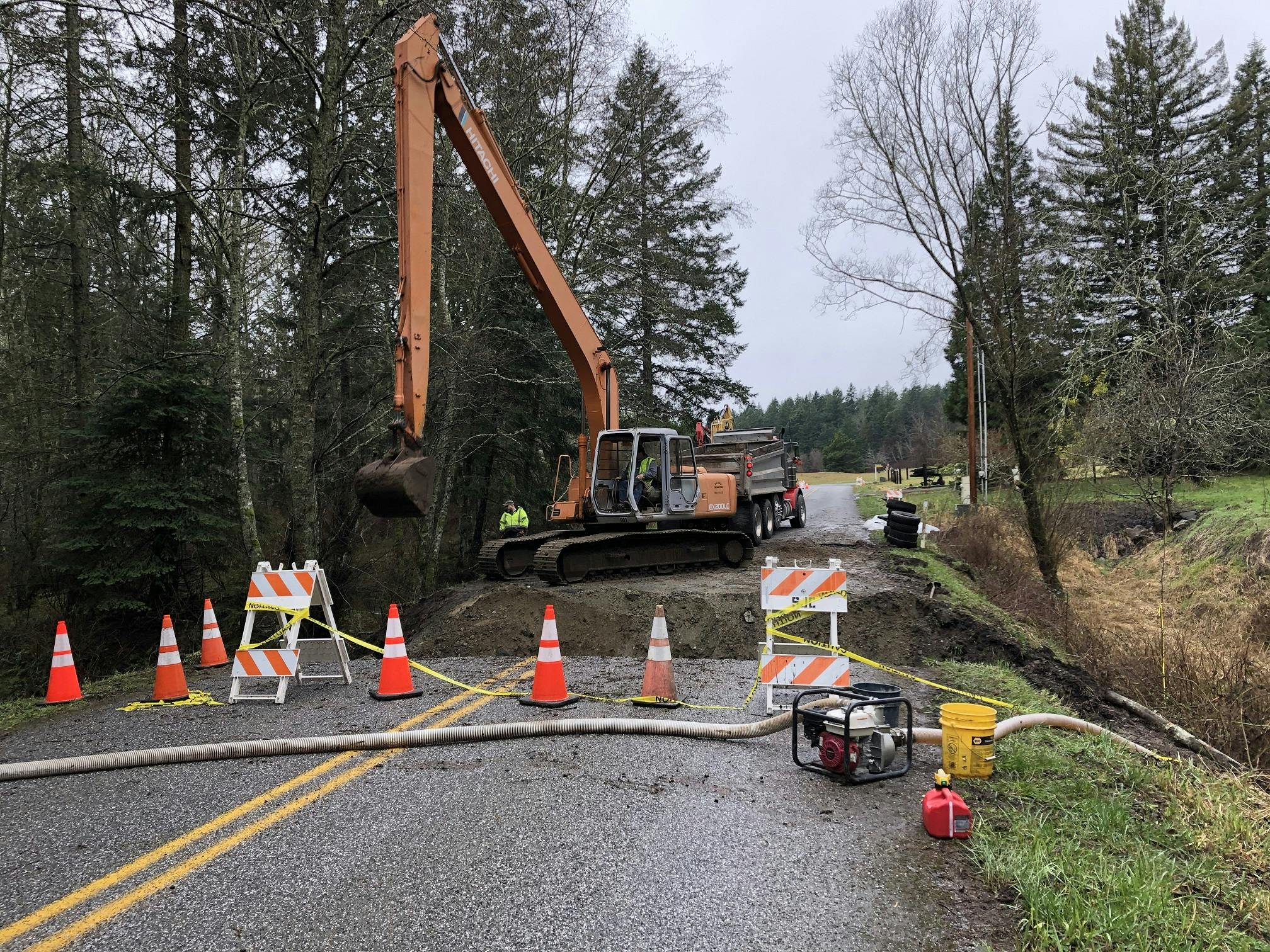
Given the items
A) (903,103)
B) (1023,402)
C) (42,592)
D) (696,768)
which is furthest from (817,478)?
(696,768)

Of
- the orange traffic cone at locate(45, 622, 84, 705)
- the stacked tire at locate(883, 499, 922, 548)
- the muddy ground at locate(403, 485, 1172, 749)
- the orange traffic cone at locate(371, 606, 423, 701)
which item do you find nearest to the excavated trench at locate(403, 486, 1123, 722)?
the muddy ground at locate(403, 485, 1172, 749)

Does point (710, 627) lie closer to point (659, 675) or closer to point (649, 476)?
point (659, 675)

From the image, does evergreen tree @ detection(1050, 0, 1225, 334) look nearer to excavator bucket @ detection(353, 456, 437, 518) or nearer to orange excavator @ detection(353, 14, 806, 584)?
orange excavator @ detection(353, 14, 806, 584)

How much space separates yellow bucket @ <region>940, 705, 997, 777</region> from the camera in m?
4.53

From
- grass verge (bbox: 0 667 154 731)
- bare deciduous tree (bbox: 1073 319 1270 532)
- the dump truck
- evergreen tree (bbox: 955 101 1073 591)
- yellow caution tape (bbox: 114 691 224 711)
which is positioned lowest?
grass verge (bbox: 0 667 154 731)

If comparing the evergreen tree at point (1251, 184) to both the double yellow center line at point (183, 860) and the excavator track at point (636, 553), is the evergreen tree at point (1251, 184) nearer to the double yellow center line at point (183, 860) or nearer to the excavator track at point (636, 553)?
the excavator track at point (636, 553)

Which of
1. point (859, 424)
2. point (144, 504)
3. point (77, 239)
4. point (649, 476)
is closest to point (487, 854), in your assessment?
point (649, 476)

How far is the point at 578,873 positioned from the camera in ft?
11.2

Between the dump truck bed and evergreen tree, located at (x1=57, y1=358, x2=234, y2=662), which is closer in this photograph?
evergreen tree, located at (x1=57, y1=358, x2=234, y2=662)

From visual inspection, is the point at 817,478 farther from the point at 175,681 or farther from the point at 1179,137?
the point at 175,681

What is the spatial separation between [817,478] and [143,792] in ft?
228

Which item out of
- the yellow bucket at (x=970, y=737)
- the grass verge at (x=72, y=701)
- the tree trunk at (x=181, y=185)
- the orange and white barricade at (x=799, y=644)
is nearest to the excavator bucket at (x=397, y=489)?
the grass verge at (x=72, y=701)

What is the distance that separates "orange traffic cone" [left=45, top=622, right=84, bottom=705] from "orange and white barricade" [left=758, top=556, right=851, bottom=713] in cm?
652

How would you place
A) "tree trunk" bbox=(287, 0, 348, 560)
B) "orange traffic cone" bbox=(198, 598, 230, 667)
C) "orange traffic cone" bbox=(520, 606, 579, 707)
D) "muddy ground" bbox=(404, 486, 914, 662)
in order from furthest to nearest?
"tree trunk" bbox=(287, 0, 348, 560) → "muddy ground" bbox=(404, 486, 914, 662) → "orange traffic cone" bbox=(198, 598, 230, 667) → "orange traffic cone" bbox=(520, 606, 579, 707)
